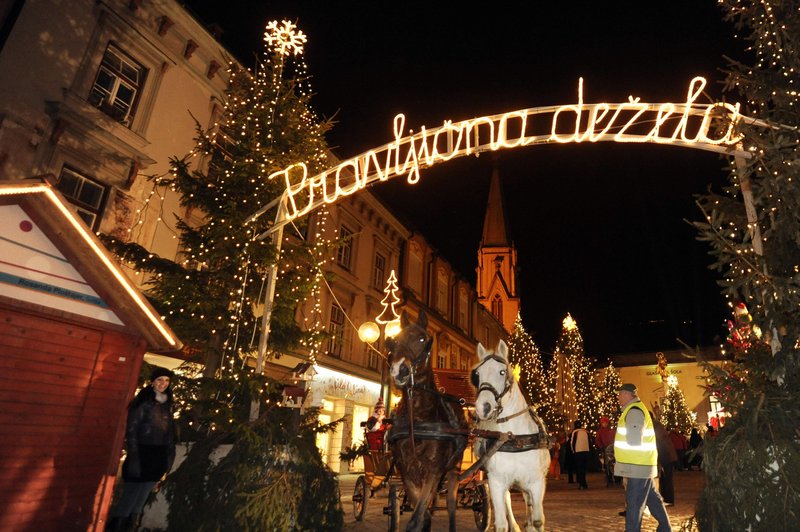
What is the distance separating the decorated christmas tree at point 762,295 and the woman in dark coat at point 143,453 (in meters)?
6.27

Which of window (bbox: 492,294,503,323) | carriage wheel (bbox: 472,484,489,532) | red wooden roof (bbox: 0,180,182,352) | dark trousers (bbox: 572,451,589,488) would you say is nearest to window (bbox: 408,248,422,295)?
dark trousers (bbox: 572,451,589,488)

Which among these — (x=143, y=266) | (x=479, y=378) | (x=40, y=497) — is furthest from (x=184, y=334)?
(x=479, y=378)

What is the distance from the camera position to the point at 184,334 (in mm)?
8688

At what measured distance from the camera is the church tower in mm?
52125

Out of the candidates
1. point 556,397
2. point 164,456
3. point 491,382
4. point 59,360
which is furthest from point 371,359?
point 59,360

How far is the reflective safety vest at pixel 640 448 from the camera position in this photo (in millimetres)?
5891

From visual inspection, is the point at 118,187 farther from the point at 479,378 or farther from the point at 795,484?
the point at 795,484

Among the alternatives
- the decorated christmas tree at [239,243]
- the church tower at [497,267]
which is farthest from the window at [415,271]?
the church tower at [497,267]

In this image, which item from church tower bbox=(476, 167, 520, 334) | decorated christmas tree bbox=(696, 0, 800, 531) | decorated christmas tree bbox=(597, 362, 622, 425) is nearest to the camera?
decorated christmas tree bbox=(696, 0, 800, 531)

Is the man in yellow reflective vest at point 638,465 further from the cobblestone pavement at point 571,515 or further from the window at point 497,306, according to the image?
the window at point 497,306

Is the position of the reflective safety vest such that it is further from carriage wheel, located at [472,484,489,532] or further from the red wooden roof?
the red wooden roof

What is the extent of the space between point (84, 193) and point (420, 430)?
429 inches

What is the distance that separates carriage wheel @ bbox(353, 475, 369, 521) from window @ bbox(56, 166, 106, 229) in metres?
8.84

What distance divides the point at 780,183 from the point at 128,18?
1494cm
